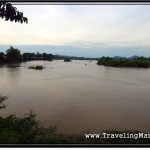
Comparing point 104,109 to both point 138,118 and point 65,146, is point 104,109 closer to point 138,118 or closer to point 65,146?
point 138,118

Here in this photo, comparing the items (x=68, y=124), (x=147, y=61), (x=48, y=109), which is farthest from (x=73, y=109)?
(x=147, y=61)

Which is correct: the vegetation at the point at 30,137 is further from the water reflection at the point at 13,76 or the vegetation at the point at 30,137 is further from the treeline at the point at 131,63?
the treeline at the point at 131,63

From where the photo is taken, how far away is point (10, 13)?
9.87 feet

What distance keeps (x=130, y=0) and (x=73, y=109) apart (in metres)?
5.66

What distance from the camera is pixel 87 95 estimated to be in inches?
419

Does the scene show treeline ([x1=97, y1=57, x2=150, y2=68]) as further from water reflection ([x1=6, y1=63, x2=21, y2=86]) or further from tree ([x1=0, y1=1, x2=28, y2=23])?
tree ([x1=0, y1=1, x2=28, y2=23])

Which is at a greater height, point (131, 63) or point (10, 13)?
point (10, 13)

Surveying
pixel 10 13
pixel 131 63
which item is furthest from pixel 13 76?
pixel 131 63

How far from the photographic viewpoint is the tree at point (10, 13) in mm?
2990

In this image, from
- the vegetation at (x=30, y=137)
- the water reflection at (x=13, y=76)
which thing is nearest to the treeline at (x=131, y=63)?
the water reflection at (x=13, y=76)

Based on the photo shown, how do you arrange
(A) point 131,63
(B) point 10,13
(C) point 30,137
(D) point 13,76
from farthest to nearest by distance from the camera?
(A) point 131,63 < (D) point 13,76 < (C) point 30,137 < (B) point 10,13

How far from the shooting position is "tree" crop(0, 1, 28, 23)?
299 centimetres

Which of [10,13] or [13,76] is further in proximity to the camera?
[13,76]

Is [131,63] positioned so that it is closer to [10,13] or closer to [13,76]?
[13,76]
